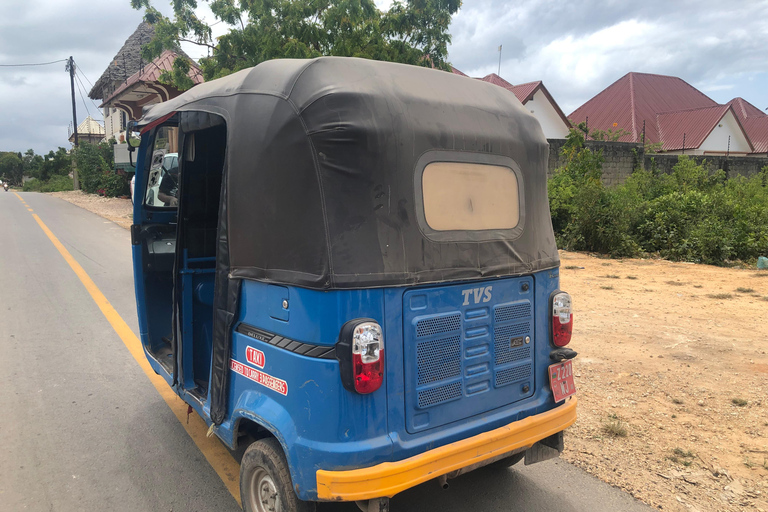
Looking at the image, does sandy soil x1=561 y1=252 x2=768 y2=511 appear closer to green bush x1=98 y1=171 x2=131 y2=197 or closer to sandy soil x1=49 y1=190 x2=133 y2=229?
sandy soil x1=49 y1=190 x2=133 y2=229

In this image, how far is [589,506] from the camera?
3.19m

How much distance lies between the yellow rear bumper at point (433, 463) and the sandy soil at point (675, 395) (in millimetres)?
961

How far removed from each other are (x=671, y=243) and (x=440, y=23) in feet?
24.4

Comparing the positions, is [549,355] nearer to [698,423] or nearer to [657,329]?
[698,423]

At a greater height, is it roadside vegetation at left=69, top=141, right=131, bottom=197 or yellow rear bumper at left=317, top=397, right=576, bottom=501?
roadside vegetation at left=69, top=141, right=131, bottom=197

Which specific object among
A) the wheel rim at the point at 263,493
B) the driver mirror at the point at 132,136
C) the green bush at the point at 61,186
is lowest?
the wheel rim at the point at 263,493

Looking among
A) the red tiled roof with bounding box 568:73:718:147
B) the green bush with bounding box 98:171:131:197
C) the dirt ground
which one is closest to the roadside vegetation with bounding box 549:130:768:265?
the dirt ground

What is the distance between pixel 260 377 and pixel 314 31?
37.9ft

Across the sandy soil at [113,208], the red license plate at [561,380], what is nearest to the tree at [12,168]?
the sandy soil at [113,208]

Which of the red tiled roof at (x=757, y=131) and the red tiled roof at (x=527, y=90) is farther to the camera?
the red tiled roof at (x=757, y=131)

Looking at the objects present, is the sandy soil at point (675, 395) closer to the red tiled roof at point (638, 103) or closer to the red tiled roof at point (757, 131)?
the red tiled roof at point (638, 103)

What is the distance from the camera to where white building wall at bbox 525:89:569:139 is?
95.4ft

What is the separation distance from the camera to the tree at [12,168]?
73.2m

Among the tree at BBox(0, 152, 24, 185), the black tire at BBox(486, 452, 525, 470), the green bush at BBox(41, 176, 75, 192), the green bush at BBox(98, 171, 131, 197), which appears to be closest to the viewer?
the black tire at BBox(486, 452, 525, 470)
